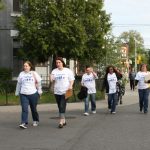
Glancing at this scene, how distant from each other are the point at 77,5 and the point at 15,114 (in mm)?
12645

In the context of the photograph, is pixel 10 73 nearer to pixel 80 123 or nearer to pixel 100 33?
pixel 100 33

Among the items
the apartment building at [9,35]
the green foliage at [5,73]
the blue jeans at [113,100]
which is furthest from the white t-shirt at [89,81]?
the apartment building at [9,35]

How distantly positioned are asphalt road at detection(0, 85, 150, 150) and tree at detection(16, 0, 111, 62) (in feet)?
37.8

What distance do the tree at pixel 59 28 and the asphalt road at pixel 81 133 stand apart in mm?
11512

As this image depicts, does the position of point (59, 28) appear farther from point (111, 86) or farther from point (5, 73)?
point (111, 86)

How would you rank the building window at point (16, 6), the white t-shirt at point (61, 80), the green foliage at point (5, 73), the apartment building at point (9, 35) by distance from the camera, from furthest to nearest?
1. the building window at point (16, 6)
2. the apartment building at point (9, 35)
3. the green foliage at point (5, 73)
4. the white t-shirt at point (61, 80)

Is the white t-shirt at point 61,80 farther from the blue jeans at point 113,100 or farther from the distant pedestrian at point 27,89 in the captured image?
the blue jeans at point 113,100

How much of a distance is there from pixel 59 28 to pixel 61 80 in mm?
14509

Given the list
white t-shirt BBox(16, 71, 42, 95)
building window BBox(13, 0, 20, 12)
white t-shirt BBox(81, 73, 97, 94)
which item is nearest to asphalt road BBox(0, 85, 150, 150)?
white t-shirt BBox(16, 71, 42, 95)

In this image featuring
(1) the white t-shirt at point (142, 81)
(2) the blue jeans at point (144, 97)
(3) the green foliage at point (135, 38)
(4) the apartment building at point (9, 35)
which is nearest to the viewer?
(2) the blue jeans at point (144, 97)

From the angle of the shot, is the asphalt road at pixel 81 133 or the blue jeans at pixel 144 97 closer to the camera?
the asphalt road at pixel 81 133

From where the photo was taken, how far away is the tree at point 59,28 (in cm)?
2819

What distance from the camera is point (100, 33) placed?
29.8 m

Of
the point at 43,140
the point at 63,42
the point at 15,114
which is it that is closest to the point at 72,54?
the point at 63,42
